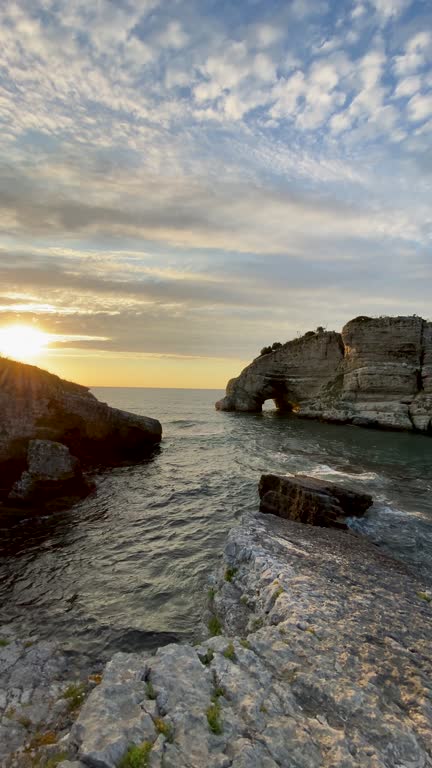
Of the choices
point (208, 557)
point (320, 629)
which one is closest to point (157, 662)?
point (320, 629)

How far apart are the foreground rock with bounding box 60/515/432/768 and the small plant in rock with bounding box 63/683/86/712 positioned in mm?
1199

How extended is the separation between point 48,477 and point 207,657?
704 inches

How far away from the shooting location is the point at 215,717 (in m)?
5.14

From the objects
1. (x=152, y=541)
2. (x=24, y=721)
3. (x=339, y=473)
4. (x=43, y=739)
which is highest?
(x=43, y=739)

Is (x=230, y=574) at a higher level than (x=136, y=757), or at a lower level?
lower

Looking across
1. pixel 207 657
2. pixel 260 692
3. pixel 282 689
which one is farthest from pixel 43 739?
pixel 282 689

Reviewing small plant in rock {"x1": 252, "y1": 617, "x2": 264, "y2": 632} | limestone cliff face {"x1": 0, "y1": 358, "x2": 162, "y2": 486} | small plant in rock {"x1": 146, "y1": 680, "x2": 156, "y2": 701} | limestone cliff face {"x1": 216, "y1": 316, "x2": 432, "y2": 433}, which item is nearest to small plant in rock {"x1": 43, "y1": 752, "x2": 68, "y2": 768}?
small plant in rock {"x1": 146, "y1": 680, "x2": 156, "y2": 701}

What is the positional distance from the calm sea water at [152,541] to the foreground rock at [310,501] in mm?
1119

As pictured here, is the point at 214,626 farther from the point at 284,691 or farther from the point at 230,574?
the point at 284,691

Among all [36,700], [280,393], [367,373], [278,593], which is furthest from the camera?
[280,393]

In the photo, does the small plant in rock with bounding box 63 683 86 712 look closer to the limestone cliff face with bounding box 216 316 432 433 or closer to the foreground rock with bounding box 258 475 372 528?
the foreground rock with bounding box 258 475 372 528

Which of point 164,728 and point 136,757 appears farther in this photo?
point 164,728

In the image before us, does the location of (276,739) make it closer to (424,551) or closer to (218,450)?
(424,551)

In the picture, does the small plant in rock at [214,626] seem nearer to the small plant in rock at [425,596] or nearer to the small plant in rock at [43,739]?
the small plant in rock at [43,739]
